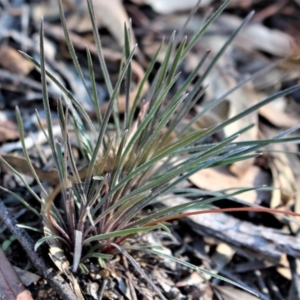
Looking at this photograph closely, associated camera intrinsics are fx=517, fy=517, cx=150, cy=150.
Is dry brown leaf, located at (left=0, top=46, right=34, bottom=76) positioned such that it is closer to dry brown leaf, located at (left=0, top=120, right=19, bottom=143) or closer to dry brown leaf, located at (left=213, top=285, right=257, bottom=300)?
dry brown leaf, located at (left=0, top=120, right=19, bottom=143)

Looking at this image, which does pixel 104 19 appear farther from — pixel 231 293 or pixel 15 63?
pixel 231 293

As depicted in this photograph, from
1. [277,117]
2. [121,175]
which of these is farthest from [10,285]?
[277,117]

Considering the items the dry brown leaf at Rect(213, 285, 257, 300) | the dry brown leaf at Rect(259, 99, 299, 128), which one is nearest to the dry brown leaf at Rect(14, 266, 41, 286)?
the dry brown leaf at Rect(213, 285, 257, 300)

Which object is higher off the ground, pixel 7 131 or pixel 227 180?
pixel 7 131

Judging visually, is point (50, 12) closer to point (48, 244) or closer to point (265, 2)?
point (265, 2)

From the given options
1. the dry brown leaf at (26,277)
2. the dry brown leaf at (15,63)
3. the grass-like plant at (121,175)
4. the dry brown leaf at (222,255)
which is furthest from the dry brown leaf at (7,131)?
the dry brown leaf at (222,255)

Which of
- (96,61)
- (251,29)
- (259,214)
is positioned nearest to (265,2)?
(251,29)

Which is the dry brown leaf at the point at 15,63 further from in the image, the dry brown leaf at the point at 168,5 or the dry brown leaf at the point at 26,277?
the dry brown leaf at the point at 26,277
